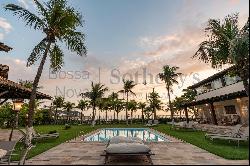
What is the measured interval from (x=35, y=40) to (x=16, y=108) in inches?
167

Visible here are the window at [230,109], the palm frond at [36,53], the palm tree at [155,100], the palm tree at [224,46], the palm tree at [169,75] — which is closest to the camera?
the palm tree at [224,46]

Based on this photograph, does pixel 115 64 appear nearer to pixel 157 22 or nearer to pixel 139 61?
pixel 139 61

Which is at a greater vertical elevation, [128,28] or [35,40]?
[128,28]

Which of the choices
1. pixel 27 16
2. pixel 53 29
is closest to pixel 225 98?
pixel 53 29

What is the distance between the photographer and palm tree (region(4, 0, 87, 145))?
1409 centimetres

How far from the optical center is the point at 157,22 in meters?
20.7

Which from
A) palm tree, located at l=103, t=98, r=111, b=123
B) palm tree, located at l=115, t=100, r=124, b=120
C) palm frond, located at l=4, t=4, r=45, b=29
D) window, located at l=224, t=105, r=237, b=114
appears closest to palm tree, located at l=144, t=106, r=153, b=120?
palm tree, located at l=115, t=100, r=124, b=120

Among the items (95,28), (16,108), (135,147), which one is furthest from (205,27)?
(16,108)

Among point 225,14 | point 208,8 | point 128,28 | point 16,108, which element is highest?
point 128,28

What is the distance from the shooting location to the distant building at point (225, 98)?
82.3ft

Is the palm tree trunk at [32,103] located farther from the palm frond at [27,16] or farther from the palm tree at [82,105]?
the palm tree at [82,105]

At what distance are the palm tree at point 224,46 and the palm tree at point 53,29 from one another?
7432 mm

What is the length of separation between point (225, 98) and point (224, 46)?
490 inches

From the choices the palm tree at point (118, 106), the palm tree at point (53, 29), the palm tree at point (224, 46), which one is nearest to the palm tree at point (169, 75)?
the palm tree at point (118, 106)
